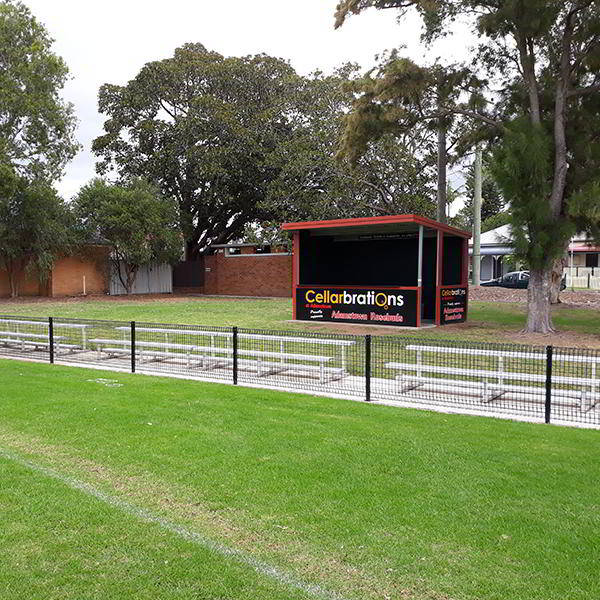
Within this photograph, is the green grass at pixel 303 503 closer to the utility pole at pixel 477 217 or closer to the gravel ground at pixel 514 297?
the utility pole at pixel 477 217

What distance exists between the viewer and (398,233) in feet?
68.4

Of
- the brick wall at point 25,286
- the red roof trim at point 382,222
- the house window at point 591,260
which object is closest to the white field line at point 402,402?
the red roof trim at point 382,222

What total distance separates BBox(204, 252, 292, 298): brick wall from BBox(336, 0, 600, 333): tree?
1860 cm

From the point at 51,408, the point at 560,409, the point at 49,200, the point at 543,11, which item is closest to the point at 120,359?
the point at 51,408

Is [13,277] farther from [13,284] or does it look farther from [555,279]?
[555,279]

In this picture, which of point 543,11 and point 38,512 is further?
point 543,11

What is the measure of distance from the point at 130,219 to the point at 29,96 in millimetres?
7757

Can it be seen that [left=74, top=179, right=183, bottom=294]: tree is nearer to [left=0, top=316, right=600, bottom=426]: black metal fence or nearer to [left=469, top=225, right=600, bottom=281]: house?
[left=0, top=316, right=600, bottom=426]: black metal fence

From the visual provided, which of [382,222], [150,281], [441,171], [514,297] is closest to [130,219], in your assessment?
[150,281]

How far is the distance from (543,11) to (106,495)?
15.9 meters

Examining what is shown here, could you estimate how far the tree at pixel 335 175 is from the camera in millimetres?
33750

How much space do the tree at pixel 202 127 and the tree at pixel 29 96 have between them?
24.9ft

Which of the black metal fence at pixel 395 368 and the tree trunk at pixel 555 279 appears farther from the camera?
the tree trunk at pixel 555 279

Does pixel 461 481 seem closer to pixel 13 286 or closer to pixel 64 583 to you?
pixel 64 583
